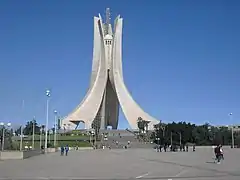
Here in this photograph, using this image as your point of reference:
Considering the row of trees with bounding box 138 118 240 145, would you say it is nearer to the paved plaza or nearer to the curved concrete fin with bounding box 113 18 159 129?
the curved concrete fin with bounding box 113 18 159 129

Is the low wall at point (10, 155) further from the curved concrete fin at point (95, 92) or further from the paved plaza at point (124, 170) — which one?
the curved concrete fin at point (95, 92)

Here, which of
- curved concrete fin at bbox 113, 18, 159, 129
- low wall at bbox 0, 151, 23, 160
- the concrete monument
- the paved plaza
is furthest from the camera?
the concrete monument

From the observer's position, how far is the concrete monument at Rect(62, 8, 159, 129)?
79688 mm

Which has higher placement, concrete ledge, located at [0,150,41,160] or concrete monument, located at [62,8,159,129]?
concrete monument, located at [62,8,159,129]

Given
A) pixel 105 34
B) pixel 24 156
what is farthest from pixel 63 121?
pixel 24 156

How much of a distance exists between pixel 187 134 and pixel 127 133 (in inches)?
425

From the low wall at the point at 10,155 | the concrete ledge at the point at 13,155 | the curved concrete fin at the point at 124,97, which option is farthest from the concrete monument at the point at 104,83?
the low wall at the point at 10,155

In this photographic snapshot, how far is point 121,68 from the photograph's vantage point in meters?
81.8

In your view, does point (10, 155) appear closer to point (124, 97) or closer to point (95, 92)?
point (124, 97)

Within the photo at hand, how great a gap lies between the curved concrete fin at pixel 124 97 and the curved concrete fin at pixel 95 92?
244cm

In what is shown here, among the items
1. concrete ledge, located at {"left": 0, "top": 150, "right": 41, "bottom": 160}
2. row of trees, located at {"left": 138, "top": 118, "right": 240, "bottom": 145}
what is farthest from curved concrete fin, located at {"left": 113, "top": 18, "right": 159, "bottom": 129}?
concrete ledge, located at {"left": 0, "top": 150, "right": 41, "bottom": 160}

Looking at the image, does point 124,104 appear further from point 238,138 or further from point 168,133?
point 238,138

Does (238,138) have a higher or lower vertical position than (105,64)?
lower

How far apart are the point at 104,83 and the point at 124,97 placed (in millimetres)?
4895
